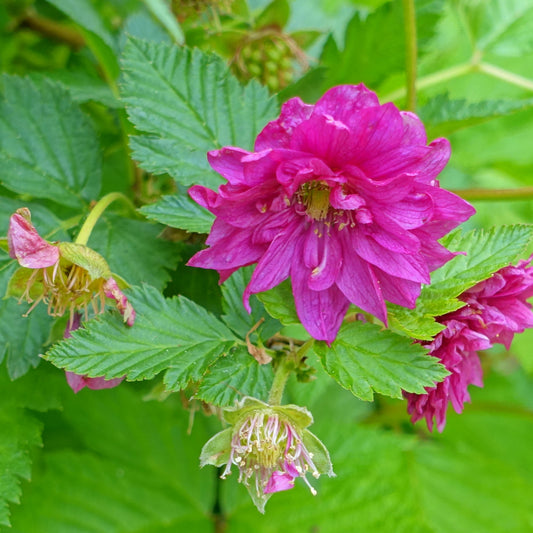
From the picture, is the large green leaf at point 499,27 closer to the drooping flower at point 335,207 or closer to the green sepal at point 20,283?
the drooping flower at point 335,207

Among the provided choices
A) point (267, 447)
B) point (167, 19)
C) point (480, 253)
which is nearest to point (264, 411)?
point (267, 447)

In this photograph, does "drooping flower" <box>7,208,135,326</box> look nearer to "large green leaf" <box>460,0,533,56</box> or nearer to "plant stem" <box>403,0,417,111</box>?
"plant stem" <box>403,0,417,111</box>

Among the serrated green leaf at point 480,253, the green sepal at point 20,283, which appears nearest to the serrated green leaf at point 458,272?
the serrated green leaf at point 480,253

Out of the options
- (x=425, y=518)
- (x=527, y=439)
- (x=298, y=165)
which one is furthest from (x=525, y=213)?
(x=298, y=165)

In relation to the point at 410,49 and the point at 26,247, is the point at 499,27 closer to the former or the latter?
the point at 410,49

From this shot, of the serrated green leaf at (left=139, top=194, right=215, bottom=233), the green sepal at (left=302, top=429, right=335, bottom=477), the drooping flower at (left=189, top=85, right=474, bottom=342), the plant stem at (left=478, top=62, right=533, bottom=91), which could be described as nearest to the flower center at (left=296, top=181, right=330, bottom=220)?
the drooping flower at (left=189, top=85, right=474, bottom=342)

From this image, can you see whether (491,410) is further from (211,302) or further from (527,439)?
(211,302)
